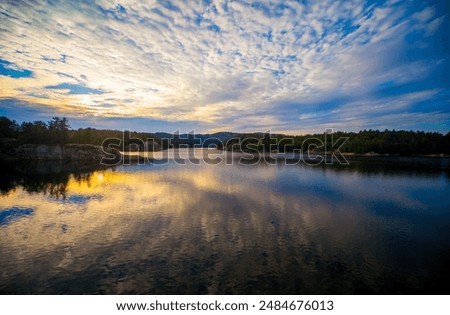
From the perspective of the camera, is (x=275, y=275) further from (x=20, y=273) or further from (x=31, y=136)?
(x=31, y=136)

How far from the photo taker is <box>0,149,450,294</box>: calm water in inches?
546

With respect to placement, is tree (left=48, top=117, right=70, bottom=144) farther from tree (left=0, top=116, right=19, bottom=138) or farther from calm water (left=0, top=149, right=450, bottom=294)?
calm water (left=0, top=149, right=450, bottom=294)

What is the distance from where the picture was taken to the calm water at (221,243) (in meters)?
13.9

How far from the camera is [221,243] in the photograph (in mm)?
19266

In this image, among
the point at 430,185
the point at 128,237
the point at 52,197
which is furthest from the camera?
the point at 430,185

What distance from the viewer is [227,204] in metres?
31.4

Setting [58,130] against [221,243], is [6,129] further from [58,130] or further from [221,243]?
Answer: [221,243]

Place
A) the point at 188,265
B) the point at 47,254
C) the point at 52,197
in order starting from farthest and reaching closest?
the point at 52,197 < the point at 47,254 < the point at 188,265

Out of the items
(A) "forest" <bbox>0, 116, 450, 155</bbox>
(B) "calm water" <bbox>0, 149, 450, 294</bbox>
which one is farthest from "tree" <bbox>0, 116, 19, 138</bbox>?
(B) "calm water" <bbox>0, 149, 450, 294</bbox>

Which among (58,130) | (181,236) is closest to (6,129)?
(58,130)

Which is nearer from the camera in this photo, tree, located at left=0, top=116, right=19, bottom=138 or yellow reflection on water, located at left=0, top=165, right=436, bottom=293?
yellow reflection on water, located at left=0, top=165, right=436, bottom=293

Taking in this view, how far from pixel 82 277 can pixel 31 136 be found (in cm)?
9785

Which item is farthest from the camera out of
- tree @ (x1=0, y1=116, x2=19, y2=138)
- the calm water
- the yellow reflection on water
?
tree @ (x1=0, y1=116, x2=19, y2=138)

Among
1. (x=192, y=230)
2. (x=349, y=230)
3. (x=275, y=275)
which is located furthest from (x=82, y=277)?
(x=349, y=230)
